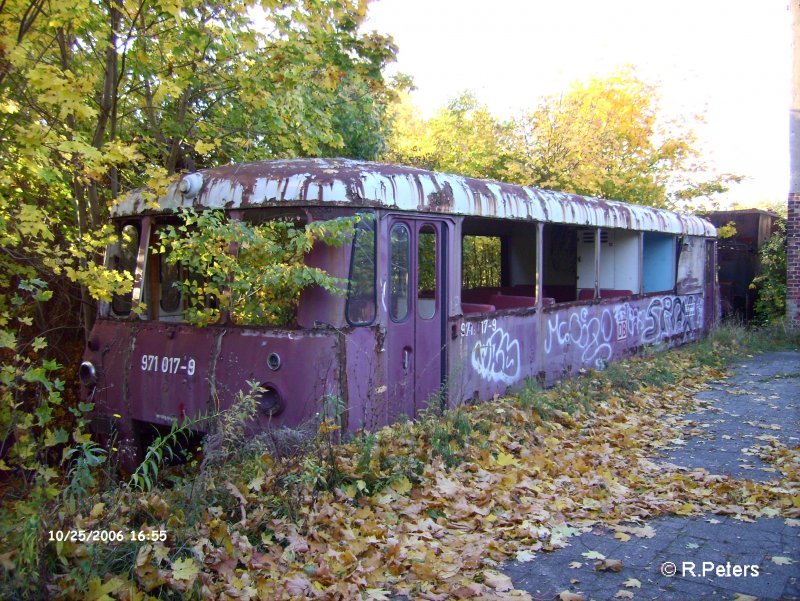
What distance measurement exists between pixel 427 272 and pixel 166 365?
2561 millimetres

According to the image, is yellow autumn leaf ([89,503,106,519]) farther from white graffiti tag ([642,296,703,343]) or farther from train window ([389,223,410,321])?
white graffiti tag ([642,296,703,343])

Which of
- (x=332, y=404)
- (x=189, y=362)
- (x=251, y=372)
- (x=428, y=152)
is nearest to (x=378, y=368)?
(x=332, y=404)

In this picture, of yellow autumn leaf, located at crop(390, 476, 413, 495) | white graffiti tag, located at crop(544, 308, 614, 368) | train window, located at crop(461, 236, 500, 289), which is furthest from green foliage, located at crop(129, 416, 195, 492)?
train window, located at crop(461, 236, 500, 289)

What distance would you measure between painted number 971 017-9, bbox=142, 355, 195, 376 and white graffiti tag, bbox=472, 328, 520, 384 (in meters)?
2.91

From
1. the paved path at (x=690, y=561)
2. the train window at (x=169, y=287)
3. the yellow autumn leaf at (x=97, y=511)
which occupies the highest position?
the train window at (x=169, y=287)

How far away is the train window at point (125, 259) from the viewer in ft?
22.7

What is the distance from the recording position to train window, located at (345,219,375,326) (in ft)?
19.5

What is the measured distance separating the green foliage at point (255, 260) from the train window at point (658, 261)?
27.8 feet

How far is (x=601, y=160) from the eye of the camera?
645 inches

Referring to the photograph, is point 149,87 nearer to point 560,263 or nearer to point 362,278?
point 362,278

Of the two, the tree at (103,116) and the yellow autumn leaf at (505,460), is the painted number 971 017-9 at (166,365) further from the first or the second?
the yellow autumn leaf at (505,460)

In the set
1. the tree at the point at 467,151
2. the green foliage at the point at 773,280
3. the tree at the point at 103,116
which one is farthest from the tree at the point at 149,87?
the green foliage at the point at 773,280

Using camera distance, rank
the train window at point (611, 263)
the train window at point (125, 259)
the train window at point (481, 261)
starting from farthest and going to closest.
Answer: the train window at point (611, 263), the train window at point (481, 261), the train window at point (125, 259)

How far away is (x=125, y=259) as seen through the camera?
699cm
